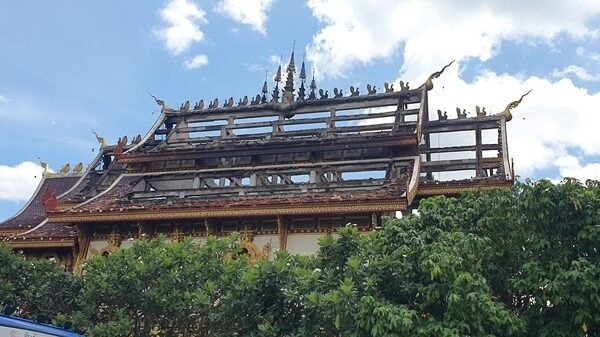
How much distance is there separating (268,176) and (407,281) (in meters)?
10.9

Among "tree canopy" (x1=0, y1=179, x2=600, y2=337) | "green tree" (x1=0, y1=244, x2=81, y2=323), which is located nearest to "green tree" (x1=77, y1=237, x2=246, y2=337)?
"tree canopy" (x1=0, y1=179, x2=600, y2=337)

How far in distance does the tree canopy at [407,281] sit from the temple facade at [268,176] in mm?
4609

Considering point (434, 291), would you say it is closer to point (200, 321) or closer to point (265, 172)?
point (200, 321)

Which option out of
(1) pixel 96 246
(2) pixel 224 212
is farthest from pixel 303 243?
(1) pixel 96 246

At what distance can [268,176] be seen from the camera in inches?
865

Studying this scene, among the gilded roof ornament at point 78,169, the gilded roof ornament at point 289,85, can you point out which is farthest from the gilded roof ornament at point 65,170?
the gilded roof ornament at point 289,85

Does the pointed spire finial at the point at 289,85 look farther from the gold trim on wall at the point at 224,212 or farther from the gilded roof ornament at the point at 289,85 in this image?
the gold trim on wall at the point at 224,212

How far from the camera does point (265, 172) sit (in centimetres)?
2178

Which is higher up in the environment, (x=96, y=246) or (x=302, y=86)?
(x=302, y=86)

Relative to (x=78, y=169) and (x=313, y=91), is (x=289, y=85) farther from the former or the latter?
(x=78, y=169)

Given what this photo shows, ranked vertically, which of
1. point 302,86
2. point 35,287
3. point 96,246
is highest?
point 302,86

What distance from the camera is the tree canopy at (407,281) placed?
1069cm

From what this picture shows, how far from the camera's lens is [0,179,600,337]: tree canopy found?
10.7m

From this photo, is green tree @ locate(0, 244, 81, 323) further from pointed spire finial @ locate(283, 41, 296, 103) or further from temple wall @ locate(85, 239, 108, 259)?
pointed spire finial @ locate(283, 41, 296, 103)
